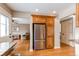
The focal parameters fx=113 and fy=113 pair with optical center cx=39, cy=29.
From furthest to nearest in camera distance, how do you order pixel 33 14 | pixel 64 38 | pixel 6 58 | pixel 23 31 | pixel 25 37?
pixel 23 31, pixel 25 37, pixel 64 38, pixel 33 14, pixel 6 58

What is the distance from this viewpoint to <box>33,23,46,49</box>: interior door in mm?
5605

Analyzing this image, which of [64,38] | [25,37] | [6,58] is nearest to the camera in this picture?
[6,58]

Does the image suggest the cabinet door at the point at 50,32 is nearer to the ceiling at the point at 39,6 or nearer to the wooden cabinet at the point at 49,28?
the wooden cabinet at the point at 49,28

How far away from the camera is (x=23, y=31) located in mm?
11977

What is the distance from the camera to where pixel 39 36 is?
18.8ft

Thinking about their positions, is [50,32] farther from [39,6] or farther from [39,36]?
[39,6]

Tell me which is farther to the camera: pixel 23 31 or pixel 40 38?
pixel 23 31

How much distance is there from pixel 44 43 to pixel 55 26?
3.59 ft

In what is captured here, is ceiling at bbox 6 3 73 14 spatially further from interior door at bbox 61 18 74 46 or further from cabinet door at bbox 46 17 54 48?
interior door at bbox 61 18 74 46

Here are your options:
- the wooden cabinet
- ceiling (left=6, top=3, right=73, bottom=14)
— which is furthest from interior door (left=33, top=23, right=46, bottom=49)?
ceiling (left=6, top=3, right=73, bottom=14)

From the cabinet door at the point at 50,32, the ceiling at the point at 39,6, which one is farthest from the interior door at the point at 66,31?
the ceiling at the point at 39,6

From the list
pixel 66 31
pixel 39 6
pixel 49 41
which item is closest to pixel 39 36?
pixel 49 41

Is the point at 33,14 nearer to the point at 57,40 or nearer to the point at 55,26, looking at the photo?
the point at 55,26

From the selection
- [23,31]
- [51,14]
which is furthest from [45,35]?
[23,31]
